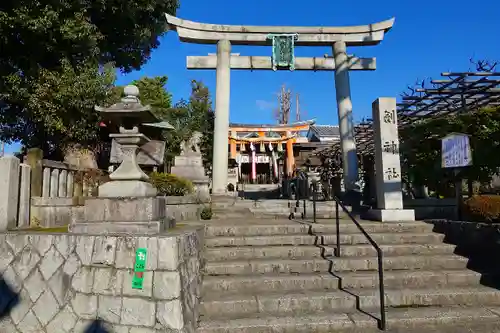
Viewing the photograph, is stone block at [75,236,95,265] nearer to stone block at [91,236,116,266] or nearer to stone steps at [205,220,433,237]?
stone block at [91,236,116,266]

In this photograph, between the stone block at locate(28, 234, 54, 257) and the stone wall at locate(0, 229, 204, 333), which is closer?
the stone wall at locate(0, 229, 204, 333)

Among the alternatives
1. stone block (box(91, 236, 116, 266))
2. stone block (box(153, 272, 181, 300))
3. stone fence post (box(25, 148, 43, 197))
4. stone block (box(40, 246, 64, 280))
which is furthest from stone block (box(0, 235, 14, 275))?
stone block (box(153, 272, 181, 300))

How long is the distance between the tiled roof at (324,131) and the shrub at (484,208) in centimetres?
2822

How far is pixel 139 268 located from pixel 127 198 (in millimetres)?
1115

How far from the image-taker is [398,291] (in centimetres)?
428

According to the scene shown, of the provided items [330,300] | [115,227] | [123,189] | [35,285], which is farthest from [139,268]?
[330,300]

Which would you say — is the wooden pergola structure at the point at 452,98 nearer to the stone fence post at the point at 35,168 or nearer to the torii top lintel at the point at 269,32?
the torii top lintel at the point at 269,32

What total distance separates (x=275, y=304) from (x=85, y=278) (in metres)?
2.20

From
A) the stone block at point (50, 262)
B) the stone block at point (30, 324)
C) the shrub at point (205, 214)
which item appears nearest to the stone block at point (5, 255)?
the stone block at point (50, 262)

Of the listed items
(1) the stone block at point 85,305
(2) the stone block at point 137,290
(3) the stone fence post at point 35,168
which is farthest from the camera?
(3) the stone fence post at point 35,168

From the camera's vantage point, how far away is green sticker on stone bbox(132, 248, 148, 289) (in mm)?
3432

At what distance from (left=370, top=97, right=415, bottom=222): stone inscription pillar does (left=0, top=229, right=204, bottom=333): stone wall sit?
4671 mm

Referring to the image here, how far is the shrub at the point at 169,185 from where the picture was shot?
7.72 m

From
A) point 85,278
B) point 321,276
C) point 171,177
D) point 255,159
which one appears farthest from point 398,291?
point 255,159
